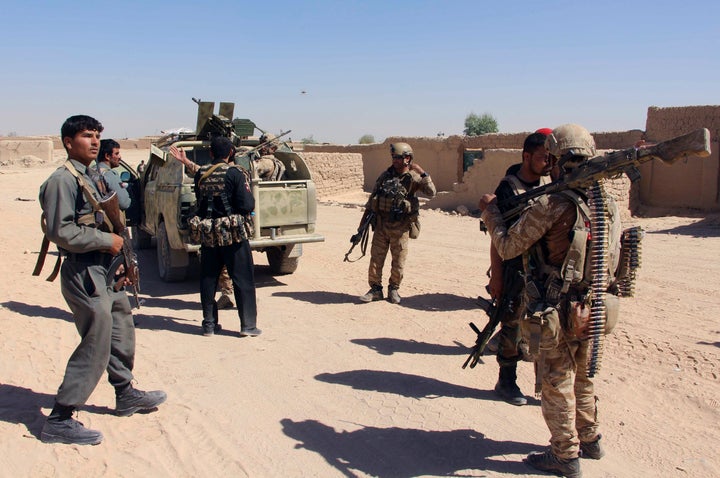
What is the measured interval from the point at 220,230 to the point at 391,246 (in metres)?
2.08

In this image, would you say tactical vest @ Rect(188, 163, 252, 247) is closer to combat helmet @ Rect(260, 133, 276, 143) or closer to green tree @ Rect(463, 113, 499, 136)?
combat helmet @ Rect(260, 133, 276, 143)

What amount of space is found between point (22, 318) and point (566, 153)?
5.43 m

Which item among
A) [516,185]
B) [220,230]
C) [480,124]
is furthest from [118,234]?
[480,124]

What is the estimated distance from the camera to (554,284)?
10.2 ft

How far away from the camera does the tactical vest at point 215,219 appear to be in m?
5.58

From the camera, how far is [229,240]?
561cm

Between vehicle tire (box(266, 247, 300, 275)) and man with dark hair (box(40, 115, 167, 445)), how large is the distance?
4779mm

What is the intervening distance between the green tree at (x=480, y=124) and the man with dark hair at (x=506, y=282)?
3651 cm

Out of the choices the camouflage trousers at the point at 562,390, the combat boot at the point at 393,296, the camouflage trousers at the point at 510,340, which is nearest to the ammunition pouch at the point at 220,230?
the combat boot at the point at 393,296

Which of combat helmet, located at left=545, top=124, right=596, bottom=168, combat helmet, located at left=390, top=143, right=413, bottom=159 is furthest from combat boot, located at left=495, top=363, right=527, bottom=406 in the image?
combat helmet, located at left=390, top=143, right=413, bottom=159

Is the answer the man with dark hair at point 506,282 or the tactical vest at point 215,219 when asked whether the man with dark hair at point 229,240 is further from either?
the man with dark hair at point 506,282

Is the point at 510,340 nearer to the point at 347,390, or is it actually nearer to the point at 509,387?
the point at 509,387

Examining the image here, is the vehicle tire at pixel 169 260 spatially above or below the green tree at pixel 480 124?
below

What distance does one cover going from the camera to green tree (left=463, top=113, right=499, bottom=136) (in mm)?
40219
